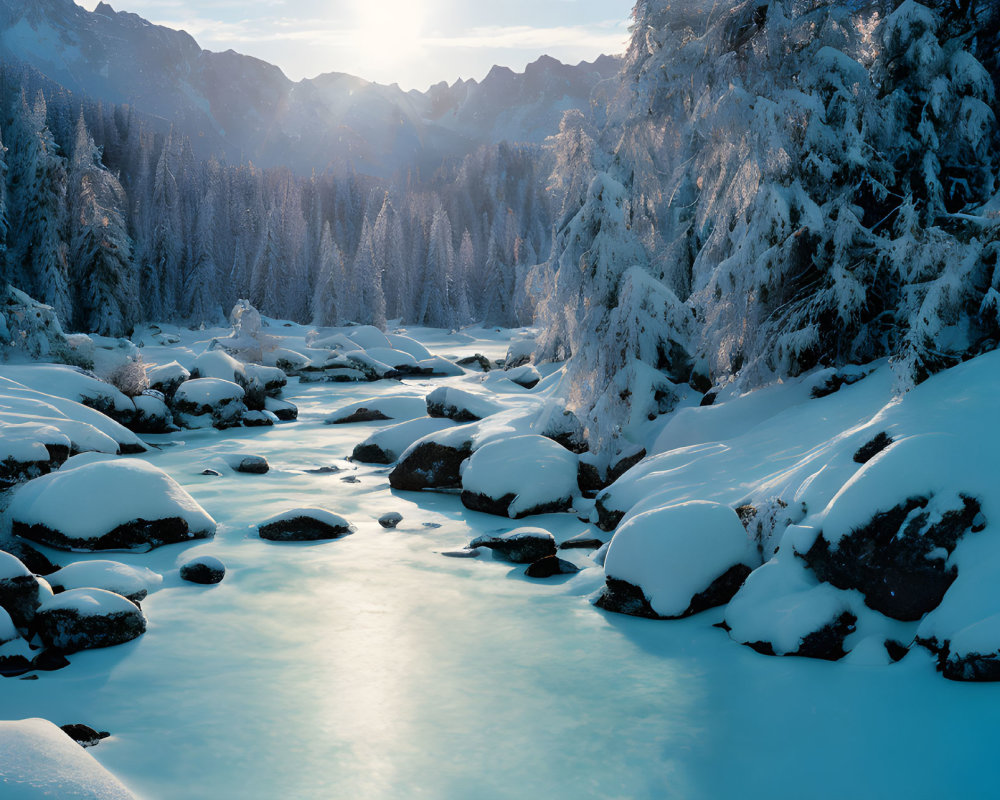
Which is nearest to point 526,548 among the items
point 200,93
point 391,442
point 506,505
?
point 506,505

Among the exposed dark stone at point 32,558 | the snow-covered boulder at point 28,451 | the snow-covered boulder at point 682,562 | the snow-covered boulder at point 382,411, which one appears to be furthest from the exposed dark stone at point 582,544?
the snow-covered boulder at point 382,411

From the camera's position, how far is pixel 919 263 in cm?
890

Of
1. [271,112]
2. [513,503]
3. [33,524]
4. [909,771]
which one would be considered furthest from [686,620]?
[271,112]

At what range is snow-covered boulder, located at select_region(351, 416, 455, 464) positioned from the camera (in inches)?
589

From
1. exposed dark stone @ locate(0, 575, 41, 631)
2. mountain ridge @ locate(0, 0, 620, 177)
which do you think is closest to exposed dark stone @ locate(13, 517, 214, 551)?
exposed dark stone @ locate(0, 575, 41, 631)

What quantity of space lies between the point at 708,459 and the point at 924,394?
2.66 metres

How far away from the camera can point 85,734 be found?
191 inches

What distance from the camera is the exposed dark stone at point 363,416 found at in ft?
65.9

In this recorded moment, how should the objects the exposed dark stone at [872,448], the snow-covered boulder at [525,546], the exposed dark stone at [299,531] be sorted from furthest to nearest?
the exposed dark stone at [299,531]
the snow-covered boulder at [525,546]
the exposed dark stone at [872,448]

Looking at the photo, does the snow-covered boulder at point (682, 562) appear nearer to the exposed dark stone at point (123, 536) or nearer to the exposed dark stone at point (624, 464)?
the exposed dark stone at point (624, 464)

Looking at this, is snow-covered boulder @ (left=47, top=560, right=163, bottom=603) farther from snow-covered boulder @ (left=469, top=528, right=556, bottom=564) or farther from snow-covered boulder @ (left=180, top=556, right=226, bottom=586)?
snow-covered boulder @ (left=469, top=528, right=556, bottom=564)

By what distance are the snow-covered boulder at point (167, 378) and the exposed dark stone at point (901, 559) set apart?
62.2 feet

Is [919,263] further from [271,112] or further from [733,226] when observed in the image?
[271,112]

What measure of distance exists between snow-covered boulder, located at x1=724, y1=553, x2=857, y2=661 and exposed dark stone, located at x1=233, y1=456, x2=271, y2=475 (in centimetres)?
975
